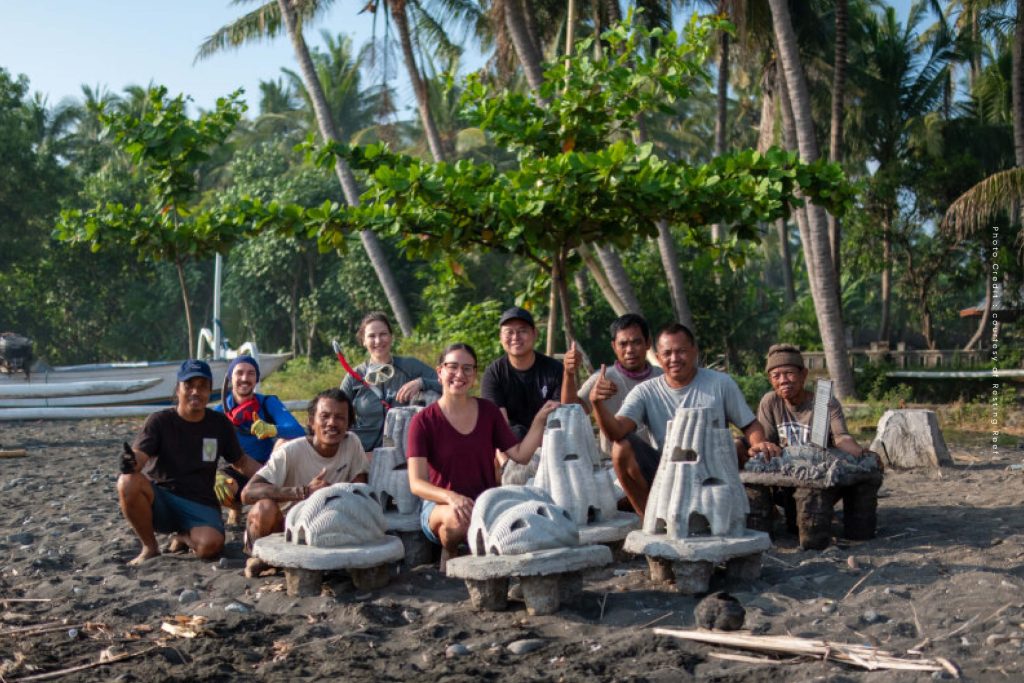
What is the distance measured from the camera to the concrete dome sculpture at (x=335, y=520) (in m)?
5.44

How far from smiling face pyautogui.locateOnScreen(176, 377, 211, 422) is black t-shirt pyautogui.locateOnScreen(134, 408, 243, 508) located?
0.04 metres

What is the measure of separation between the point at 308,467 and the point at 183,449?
83 centimetres

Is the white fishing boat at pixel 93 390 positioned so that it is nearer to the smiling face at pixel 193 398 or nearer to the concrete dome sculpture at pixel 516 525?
the smiling face at pixel 193 398

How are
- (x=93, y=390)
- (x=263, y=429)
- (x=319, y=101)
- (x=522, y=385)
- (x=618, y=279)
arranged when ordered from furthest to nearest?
(x=93, y=390)
(x=319, y=101)
(x=618, y=279)
(x=263, y=429)
(x=522, y=385)

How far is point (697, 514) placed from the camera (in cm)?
542

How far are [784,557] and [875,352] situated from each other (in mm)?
15477

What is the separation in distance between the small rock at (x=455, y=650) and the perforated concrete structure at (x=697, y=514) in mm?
1129

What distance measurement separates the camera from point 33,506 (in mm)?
8719

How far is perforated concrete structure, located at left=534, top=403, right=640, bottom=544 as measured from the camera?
586 centimetres

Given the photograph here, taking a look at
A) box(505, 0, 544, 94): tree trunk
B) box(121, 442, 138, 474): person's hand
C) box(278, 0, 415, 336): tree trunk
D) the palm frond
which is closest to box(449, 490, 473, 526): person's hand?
box(121, 442, 138, 474): person's hand

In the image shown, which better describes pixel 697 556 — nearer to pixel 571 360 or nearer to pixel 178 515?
pixel 571 360

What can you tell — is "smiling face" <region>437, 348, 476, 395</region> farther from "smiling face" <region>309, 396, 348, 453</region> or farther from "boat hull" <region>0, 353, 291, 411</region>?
"boat hull" <region>0, 353, 291, 411</region>

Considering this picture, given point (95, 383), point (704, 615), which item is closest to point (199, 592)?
point (704, 615)

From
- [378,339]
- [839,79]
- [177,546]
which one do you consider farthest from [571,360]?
[839,79]
